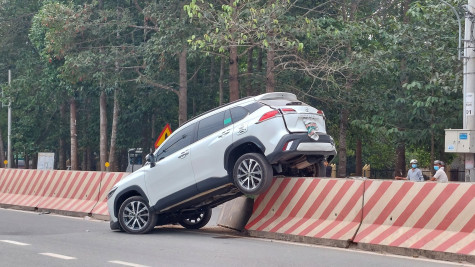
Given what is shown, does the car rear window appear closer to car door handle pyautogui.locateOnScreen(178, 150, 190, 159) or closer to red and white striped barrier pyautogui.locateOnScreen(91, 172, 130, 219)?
car door handle pyautogui.locateOnScreen(178, 150, 190, 159)

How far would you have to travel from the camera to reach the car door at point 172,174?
1295 cm

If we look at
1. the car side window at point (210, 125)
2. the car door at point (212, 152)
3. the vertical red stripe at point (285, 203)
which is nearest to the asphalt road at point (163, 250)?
the vertical red stripe at point (285, 203)

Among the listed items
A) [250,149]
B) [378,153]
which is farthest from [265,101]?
[378,153]

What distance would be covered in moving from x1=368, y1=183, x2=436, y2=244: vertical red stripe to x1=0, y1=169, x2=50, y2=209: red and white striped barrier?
10801 mm

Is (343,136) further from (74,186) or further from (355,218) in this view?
(355,218)

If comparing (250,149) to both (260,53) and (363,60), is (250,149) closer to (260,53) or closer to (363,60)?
(363,60)

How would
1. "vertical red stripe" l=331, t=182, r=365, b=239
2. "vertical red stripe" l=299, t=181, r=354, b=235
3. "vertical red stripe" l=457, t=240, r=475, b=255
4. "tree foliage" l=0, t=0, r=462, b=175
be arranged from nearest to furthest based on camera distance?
"vertical red stripe" l=457, t=240, r=475, b=255
"vertical red stripe" l=331, t=182, r=365, b=239
"vertical red stripe" l=299, t=181, r=354, b=235
"tree foliage" l=0, t=0, r=462, b=175

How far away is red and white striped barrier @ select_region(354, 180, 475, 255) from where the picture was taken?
10312 mm

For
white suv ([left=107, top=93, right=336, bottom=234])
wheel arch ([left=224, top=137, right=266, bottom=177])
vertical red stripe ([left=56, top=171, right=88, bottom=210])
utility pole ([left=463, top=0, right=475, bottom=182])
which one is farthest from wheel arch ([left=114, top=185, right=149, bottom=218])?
utility pole ([left=463, top=0, right=475, bottom=182])

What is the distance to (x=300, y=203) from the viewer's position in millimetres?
12609

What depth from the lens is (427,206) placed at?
10.8 m

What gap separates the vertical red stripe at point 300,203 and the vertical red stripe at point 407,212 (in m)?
1.69

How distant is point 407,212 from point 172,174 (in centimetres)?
435

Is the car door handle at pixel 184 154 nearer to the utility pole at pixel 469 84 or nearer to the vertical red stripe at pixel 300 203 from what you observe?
the vertical red stripe at pixel 300 203
